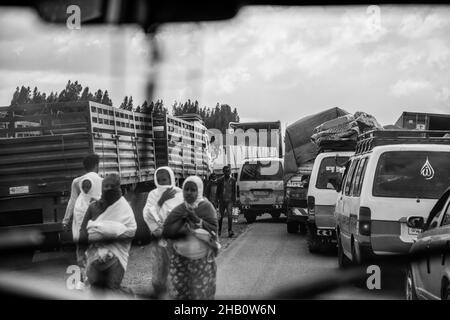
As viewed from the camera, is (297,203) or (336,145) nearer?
(336,145)

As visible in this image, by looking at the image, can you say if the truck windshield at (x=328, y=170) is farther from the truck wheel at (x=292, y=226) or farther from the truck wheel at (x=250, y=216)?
the truck wheel at (x=250, y=216)

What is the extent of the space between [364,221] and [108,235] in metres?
2.72

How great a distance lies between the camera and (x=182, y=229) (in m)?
3.98

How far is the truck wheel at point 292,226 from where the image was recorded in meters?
12.5

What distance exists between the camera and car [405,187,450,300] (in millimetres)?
3955

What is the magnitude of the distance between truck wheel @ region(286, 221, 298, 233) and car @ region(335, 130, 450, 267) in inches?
216

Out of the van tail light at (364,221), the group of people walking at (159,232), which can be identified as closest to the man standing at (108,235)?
the group of people walking at (159,232)

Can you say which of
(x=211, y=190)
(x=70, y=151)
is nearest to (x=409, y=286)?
(x=211, y=190)

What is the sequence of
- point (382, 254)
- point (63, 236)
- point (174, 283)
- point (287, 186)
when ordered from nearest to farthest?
point (63, 236)
point (174, 283)
point (382, 254)
point (287, 186)

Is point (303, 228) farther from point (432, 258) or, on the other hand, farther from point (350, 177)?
point (432, 258)

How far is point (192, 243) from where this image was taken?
404 centimetres
